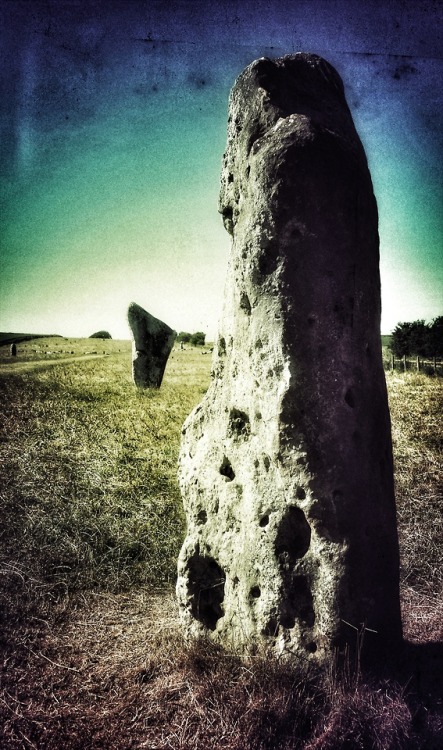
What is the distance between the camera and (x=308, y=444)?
10.1 feet

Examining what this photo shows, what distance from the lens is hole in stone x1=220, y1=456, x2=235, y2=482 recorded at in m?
3.73

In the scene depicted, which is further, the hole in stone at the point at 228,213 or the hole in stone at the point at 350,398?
the hole in stone at the point at 228,213

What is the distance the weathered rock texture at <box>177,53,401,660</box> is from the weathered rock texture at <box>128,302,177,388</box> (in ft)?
38.2

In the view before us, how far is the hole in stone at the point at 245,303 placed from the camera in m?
3.56

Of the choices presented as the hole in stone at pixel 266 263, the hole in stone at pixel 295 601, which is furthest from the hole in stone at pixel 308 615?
the hole in stone at pixel 266 263

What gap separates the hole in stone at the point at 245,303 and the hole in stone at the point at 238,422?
681 millimetres

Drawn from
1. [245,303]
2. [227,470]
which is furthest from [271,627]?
[245,303]

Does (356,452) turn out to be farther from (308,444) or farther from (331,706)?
(331,706)

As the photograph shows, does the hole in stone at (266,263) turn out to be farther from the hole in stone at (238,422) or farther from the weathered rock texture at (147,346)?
the weathered rock texture at (147,346)

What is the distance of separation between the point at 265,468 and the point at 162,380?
12.8m

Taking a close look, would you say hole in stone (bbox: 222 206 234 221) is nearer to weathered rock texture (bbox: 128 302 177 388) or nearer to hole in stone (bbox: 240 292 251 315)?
hole in stone (bbox: 240 292 251 315)

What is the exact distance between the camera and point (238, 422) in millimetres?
3682

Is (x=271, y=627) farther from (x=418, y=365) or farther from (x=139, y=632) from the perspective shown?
(x=418, y=365)

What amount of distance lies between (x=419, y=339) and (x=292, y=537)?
29.1 meters
